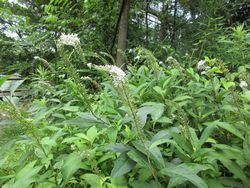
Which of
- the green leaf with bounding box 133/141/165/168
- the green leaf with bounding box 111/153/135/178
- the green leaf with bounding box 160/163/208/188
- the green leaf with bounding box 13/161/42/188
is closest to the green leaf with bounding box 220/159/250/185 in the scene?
the green leaf with bounding box 160/163/208/188

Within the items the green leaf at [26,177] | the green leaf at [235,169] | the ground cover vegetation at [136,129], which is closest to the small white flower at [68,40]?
the ground cover vegetation at [136,129]

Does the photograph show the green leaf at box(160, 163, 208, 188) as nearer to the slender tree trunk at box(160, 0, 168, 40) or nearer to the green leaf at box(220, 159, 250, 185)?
the green leaf at box(220, 159, 250, 185)

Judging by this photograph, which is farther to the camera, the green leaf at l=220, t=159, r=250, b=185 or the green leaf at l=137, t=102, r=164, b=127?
the green leaf at l=137, t=102, r=164, b=127

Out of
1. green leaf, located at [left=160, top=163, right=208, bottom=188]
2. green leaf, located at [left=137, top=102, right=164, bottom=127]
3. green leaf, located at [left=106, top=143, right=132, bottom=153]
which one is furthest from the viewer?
green leaf, located at [left=137, top=102, right=164, bottom=127]

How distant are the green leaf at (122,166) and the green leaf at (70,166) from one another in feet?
0.53

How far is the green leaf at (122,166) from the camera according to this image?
977mm

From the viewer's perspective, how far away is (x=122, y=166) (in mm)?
1002

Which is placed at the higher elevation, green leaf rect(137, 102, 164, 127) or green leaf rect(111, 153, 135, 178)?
green leaf rect(137, 102, 164, 127)

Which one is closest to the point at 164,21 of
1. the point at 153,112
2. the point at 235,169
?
the point at 153,112

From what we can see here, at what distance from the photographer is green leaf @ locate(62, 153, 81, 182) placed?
3.45 feet

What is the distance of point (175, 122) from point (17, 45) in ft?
9.30

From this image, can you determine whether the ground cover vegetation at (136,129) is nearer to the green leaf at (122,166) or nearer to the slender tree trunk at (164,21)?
the green leaf at (122,166)

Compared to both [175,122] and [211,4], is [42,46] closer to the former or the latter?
[211,4]

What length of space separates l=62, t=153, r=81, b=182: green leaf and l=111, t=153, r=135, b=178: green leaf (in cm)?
16
